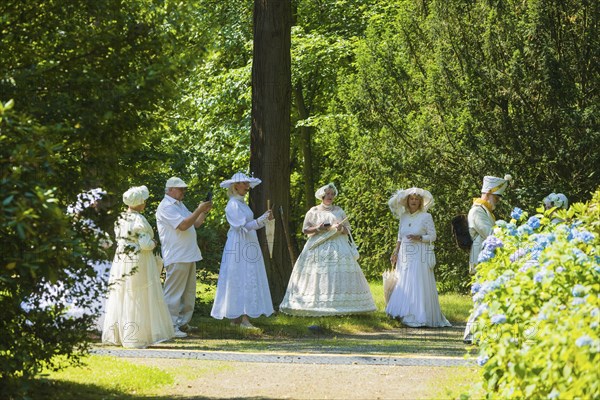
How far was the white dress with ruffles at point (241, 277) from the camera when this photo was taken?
52.5 ft

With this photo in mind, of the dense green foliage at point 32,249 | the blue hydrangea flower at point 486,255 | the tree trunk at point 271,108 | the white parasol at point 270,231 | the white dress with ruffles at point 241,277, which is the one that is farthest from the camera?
the tree trunk at point 271,108

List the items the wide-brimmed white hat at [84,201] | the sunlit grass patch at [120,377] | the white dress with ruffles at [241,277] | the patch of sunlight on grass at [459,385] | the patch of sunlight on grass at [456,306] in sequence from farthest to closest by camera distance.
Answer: the patch of sunlight on grass at [456,306] < the white dress with ruffles at [241,277] < the sunlit grass patch at [120,377] < the wide-brimmed white hat at [84,201] < the patch of sunlight on grass at [459,385]

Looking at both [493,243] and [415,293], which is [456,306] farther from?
[493,243]

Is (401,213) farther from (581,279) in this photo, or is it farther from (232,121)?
(232,121)

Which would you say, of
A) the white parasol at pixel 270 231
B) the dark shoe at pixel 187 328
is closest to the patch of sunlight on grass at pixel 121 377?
the dark shoe at pixel 187 328

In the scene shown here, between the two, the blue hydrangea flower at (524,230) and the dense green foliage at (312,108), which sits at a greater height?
the dense green foliage at (312,108)

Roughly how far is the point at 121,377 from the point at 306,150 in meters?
22.7

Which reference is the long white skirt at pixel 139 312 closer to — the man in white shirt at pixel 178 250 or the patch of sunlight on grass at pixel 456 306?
the man in white shirt at pixel 178 250

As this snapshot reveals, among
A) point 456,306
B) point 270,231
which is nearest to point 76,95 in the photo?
point 270,231

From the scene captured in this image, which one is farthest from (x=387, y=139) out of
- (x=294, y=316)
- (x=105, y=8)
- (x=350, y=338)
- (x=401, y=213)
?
(x=105, y=8)

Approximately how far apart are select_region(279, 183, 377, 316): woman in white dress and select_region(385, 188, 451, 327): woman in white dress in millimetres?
589

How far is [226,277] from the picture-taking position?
16.1m

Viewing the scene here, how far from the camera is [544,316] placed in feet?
22.3

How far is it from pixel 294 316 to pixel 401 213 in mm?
2398
